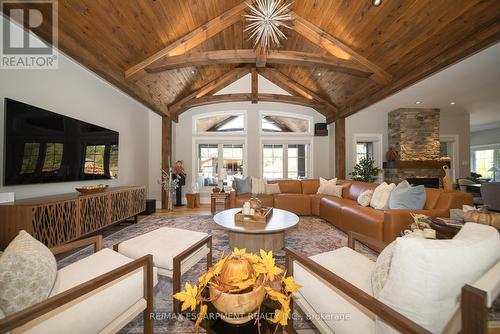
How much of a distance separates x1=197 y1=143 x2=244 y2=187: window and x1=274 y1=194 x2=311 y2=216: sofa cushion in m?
2.16

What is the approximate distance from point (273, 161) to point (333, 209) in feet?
9.59

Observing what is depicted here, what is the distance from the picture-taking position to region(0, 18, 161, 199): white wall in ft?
7.52

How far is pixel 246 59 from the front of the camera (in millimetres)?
3521

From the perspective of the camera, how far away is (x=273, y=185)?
467cm

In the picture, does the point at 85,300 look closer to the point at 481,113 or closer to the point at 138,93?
Answer: the point at 138,93

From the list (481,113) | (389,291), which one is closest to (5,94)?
(389,291)

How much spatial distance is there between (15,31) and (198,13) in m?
2.25

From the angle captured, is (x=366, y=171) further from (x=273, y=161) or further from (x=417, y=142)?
(x=273, y=161)

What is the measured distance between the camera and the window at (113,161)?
3697 mm

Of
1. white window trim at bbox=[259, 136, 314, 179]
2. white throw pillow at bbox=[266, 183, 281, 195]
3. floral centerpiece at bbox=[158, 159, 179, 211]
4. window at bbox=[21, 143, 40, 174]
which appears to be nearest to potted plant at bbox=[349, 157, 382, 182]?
white window trim at bbox=[259, 136, 314, 179]

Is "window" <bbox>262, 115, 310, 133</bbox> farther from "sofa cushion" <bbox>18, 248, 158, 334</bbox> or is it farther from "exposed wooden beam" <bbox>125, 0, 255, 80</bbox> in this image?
"sofa cushion" <bbox>18, 248, 158, 334</bbox>

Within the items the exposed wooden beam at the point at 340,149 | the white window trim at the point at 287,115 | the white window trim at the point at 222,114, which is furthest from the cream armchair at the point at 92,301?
the exposed wooden beam at the point at 340,149

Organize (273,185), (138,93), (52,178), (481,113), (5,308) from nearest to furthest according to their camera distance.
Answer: (5,308) < (52,178) < (138,93) < (273,185) < (481,113)

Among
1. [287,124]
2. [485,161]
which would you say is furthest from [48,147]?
[485,161]
